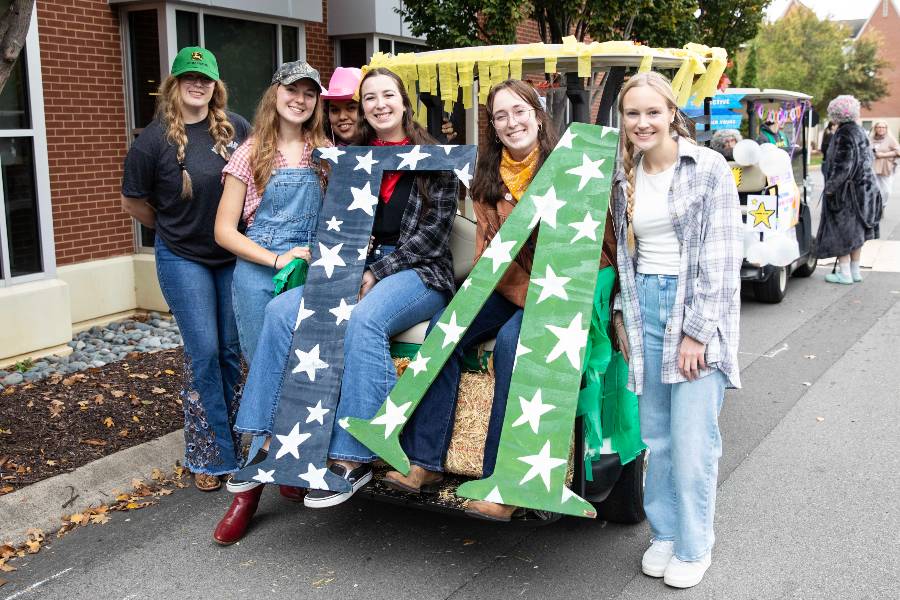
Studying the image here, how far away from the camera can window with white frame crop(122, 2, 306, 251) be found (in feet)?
27.2

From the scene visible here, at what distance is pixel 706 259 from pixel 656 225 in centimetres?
25

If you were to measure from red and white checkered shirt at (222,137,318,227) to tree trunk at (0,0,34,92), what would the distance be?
1.13m

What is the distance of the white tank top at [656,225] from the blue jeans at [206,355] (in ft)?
7.34

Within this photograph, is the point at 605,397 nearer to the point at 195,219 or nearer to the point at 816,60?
the point at 195,219

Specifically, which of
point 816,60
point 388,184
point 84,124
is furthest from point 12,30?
point 816,60

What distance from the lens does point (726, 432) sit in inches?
217

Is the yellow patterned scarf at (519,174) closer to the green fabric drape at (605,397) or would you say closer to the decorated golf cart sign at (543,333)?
the decorated golf cart sign at (543,333)

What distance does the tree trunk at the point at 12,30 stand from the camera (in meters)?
4.21

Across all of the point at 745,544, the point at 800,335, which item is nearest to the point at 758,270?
the point at 800,335

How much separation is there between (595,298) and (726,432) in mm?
2401

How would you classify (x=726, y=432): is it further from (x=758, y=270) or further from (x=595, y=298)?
(x=758, y=270)

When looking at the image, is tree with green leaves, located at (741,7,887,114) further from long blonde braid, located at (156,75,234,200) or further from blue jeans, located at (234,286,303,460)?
blue jeans, located at (234,286,303,460)

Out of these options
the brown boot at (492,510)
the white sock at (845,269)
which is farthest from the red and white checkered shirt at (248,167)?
the white sock at (845,269)

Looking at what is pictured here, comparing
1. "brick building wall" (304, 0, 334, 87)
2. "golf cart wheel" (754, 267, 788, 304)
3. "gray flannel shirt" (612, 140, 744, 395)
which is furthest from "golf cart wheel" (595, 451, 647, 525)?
"brick building wall" (304, 0, 334, 87)
